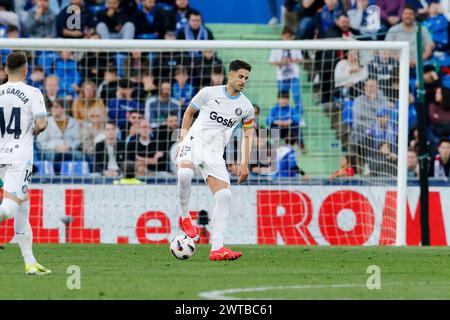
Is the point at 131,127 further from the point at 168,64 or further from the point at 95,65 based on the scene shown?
the point at 95,65

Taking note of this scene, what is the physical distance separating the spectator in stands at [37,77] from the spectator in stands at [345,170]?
17.0 feet

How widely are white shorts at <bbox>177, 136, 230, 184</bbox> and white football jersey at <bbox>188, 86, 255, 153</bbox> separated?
0.24ft

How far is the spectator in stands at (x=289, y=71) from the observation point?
20.5 meters

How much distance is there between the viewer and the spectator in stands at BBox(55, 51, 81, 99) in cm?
2030

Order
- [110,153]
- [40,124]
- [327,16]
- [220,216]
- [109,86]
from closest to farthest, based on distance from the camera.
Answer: [40,124] → [220,216] → [110,153] → [109,86] → [327,16]

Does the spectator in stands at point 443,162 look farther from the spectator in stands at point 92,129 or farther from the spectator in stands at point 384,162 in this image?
the spectator in stands at point 92,129

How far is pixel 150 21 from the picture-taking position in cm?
2281

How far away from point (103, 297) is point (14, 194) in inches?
84.7

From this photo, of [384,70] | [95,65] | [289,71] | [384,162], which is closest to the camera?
[384,162]

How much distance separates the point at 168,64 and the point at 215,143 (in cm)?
715

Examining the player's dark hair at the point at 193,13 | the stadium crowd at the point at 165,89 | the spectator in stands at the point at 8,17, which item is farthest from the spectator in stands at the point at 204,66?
the spectator in stands at the point at 8,17

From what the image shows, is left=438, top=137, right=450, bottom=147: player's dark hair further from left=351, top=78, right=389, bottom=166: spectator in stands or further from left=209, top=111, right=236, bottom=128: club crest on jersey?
left=209, top=111, right=236, bottom=128: club crest on jersey

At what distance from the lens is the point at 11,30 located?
21.7 meters

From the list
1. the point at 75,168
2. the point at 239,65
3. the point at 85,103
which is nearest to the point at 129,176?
the point at 75,168
